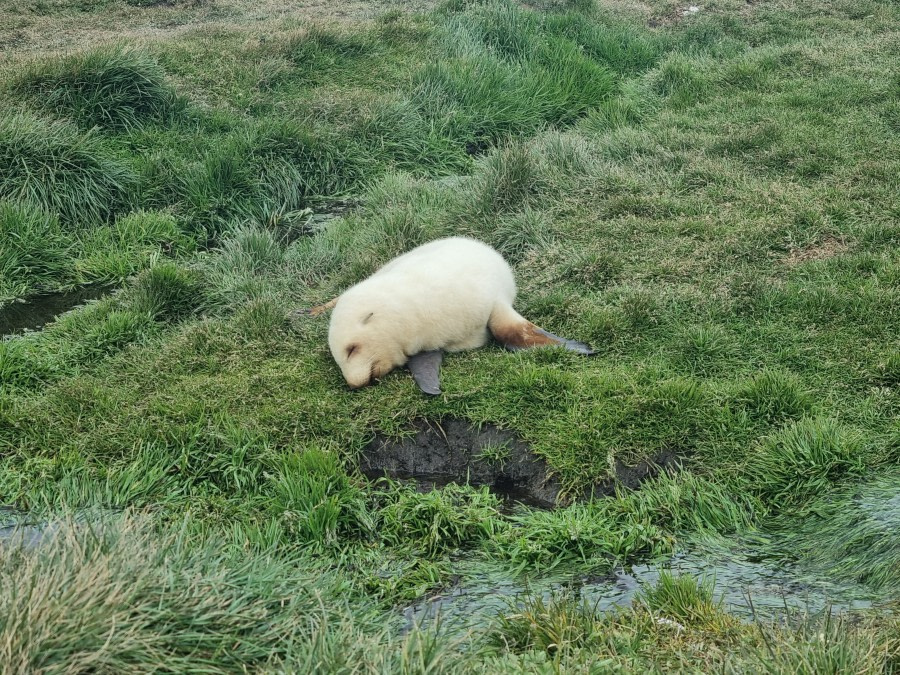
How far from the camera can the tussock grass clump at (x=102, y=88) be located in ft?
27.7

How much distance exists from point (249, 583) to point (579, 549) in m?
1.53

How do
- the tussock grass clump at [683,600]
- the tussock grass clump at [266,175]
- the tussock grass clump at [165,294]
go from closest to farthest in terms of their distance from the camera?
the tussock grass clump at [683,600] → the tussock grass clump at [165,294] → the tussock grass clump at [266,175]

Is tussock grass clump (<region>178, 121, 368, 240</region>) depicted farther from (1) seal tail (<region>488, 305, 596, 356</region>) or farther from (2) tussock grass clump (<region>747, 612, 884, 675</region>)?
(2) tussock grass clump (<region>747, 612, 884, 675</region>)

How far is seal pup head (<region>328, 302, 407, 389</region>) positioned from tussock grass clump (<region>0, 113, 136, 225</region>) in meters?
3.87

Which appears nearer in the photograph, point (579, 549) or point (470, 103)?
point (579, 549)

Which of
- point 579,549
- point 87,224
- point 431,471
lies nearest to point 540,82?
point 87,224

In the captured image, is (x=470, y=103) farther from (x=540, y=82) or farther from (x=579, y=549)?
(x=579, y=549)

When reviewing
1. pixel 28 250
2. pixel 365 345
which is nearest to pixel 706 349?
pixel 365 345

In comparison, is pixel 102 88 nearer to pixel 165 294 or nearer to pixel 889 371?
pixel 165 294

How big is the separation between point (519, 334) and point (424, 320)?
626 millimetres

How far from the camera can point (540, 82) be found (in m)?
10.2

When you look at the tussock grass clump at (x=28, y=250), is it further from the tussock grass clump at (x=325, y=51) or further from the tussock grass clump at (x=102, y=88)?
the tussock grass clump at (x=325, y=51)

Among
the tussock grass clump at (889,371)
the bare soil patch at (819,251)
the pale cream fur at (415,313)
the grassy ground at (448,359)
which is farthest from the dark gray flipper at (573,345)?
the bare soil patch at (819,251)

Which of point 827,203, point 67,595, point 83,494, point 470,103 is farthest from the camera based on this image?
point 470,103
